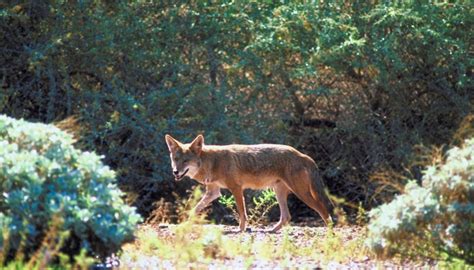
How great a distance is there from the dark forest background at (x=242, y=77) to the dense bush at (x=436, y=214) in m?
9.72

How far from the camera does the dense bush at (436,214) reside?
878 cm

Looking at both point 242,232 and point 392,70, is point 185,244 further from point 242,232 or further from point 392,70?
point 392,70

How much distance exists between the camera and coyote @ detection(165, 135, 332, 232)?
1463cm

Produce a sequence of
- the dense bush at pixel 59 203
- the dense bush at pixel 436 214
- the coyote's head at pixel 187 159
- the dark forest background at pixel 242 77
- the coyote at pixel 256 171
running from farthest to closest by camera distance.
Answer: the dark forest background at pixel 242 77, the coyote's head at pixel 187 159, the coyote at pixel 256 171, the dense bush at pixel 436 214, the dense bush at pixel 59 203

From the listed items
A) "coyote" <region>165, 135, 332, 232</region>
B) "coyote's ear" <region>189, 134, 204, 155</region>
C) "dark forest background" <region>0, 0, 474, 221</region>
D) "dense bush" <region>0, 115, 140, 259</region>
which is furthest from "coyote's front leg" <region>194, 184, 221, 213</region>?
"dense bush" <region>0, 115, 140, 259</region>

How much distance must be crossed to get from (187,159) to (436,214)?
6.56 m

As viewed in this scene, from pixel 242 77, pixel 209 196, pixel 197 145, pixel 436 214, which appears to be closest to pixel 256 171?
pixel 209 196

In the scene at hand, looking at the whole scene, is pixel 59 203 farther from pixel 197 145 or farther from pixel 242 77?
pixel 242 77

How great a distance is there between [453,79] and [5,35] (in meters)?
8.44

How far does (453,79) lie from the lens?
65.6 ft

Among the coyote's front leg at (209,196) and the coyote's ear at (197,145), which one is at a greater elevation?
the coyote's ear at (197,145)

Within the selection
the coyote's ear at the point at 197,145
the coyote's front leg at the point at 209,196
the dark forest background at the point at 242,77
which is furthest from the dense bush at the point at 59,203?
the dark forest background at the point at 242,77

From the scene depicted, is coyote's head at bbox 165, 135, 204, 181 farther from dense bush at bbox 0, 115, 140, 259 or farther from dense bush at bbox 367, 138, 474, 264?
dense bush at bbox 367, 138, 474, 264

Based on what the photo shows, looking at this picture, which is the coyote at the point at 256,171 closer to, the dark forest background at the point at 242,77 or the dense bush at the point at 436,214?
the dark forest background at the point at 242,77
